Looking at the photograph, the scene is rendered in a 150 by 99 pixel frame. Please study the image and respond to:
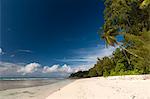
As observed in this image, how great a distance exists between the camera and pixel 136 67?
32281mm

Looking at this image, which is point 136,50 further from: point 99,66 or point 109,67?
point 99,66

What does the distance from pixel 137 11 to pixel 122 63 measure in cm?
897

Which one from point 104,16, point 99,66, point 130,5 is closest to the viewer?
point 130,5

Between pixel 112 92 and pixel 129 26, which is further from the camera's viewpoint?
pixel 129 26

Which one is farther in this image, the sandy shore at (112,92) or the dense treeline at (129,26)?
the dense treeline at (129,26)

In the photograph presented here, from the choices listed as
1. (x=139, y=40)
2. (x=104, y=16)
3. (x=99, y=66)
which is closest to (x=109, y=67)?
(x=99, y=66)

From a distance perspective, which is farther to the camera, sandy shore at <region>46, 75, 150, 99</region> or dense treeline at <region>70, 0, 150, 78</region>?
dense treeline at <region>70, 0, 150, 78</region>

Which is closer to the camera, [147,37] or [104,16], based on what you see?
[147,37]

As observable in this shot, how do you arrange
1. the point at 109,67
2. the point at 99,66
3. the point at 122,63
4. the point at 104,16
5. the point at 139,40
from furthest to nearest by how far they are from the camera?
the point at 99,66 < the point at 109,67 < the point at 122,63 < the point at 104,16 < the point at 139,40

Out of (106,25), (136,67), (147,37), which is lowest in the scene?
(136,67)

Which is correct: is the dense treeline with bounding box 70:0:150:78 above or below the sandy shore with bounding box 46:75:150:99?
above

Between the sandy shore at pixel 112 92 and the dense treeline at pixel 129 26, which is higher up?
the dense treeline at pixel 129 26

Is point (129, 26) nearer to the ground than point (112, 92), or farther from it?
farther from it

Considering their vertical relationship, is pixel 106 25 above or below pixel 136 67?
above
